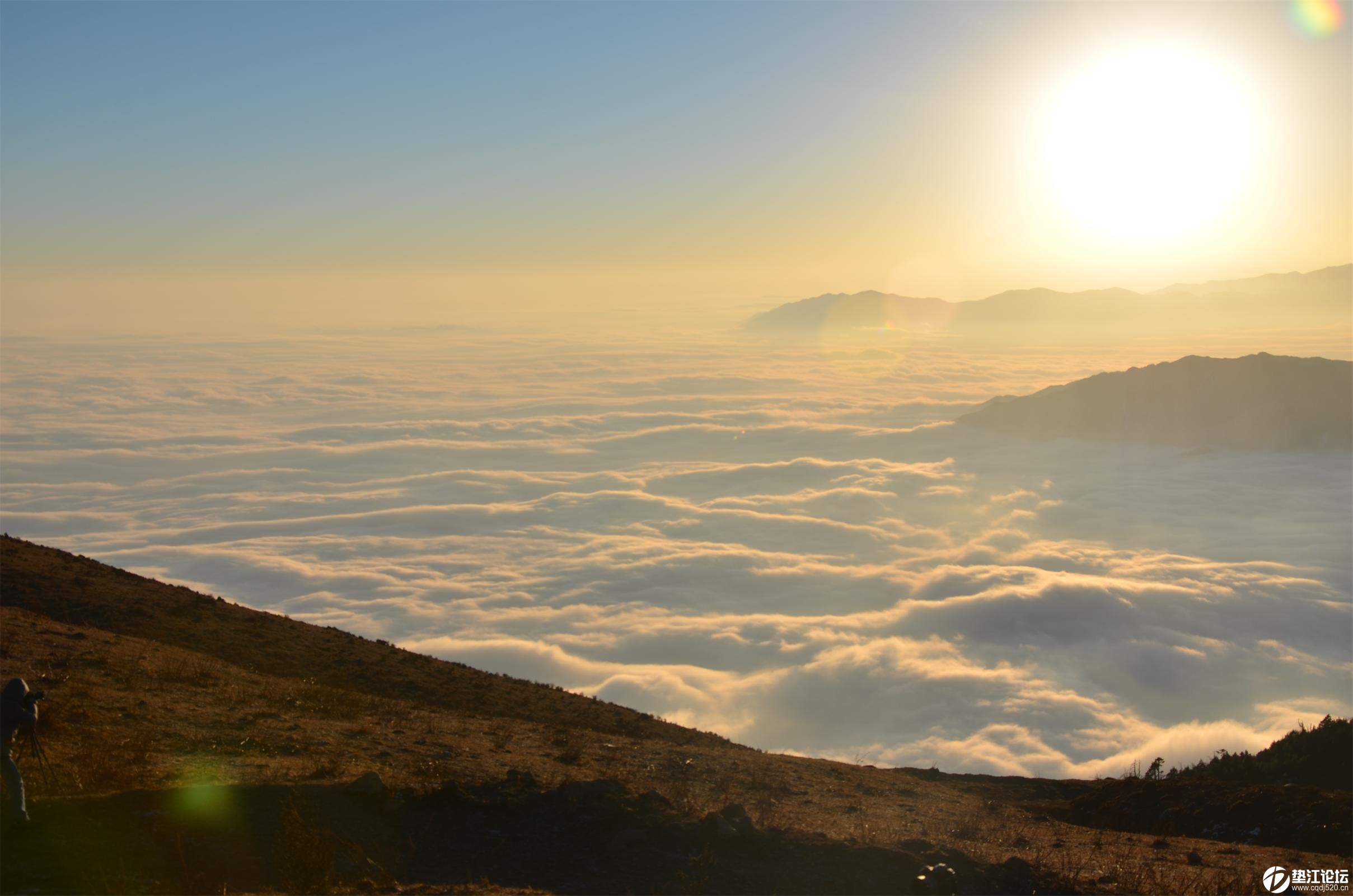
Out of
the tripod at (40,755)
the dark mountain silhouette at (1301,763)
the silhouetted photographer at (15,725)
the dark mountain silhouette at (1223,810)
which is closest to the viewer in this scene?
the silhouetted photographer at (15,725)

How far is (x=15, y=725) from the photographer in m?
6.24

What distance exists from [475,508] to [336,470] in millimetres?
42531

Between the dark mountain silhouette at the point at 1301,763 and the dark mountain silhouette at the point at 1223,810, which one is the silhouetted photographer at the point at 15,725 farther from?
the dark mountain silhouette at the point at 1301,763

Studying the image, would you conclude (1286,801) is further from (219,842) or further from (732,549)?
(732,549)

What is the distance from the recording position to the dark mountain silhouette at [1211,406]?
126 meters

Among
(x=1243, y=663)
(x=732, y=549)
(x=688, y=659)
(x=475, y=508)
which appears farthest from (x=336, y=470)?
(x=1243, y=663)

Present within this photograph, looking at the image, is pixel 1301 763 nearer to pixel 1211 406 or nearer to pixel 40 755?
pixel 40 755
